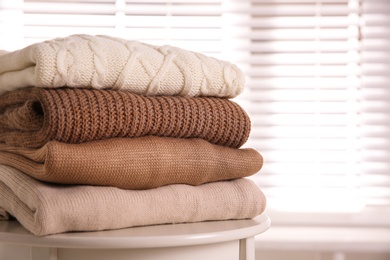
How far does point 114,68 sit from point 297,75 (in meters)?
0.84

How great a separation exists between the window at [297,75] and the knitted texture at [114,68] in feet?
2.02

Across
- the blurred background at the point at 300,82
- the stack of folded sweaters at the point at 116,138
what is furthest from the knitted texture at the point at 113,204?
the blurred background at the point at 300,82

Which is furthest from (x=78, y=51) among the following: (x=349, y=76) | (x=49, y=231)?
(x=349, y=76)

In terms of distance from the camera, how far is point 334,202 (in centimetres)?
150

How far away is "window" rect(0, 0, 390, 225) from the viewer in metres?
1.49

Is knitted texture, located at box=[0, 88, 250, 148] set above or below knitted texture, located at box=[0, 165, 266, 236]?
above

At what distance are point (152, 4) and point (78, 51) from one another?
80cm

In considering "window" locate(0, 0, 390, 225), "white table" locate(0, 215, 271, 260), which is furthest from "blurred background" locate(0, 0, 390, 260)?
"white table" locate(0, 215, 271, 260)

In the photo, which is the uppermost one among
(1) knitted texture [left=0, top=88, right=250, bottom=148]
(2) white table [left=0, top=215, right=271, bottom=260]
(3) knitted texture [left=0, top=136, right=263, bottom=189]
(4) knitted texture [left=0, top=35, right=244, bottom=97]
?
(4) knitted texture [left=0, top=35, right=244, bottom=97]

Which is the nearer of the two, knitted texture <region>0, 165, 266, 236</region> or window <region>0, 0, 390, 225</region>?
knitted texture <region>0, 165, 266, 236</region>

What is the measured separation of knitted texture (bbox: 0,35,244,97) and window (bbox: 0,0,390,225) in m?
0.62

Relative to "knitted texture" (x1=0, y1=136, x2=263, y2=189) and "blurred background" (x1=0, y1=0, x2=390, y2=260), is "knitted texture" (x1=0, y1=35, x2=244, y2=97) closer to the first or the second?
"knitted texture" (x1=0, y1=136, x2=263, y2=189)

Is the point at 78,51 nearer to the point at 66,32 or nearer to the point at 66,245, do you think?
the point at 66,245

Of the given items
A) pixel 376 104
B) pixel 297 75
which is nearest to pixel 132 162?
pixel 297 75
